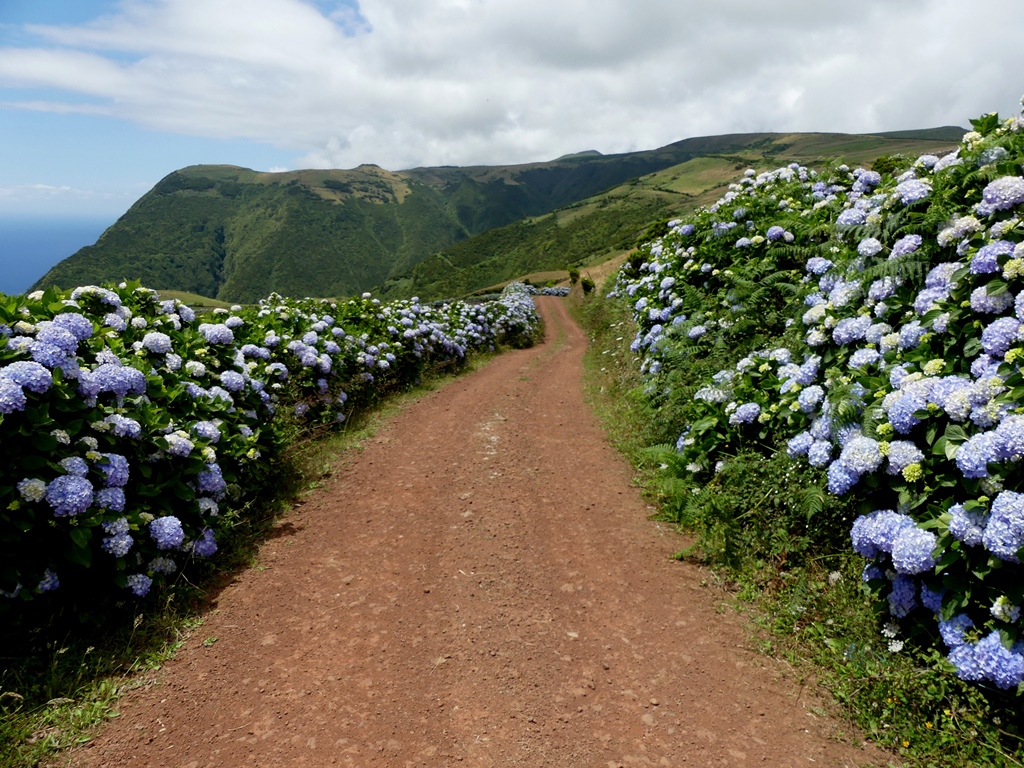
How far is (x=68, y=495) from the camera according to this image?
3.53 meters

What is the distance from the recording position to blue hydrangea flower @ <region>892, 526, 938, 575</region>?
10.8 feet

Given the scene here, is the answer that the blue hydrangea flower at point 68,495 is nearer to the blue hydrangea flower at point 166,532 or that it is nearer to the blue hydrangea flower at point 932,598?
the blue hydrangea flower at point 166,532

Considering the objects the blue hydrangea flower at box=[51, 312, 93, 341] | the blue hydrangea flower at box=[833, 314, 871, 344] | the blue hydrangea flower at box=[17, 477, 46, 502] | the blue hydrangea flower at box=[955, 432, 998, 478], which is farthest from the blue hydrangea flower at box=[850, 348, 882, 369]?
the blue hydrangea flower at box=[51, 312, 93, 341]

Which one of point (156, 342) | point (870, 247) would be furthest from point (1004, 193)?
point (156, 342)

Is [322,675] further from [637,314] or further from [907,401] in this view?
[637,314]

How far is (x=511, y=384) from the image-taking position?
499 inches

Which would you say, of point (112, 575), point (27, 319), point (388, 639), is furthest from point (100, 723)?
point (27, 319)

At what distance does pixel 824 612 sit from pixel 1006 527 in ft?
4.80

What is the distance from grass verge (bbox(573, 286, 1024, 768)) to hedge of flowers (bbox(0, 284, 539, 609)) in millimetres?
4179

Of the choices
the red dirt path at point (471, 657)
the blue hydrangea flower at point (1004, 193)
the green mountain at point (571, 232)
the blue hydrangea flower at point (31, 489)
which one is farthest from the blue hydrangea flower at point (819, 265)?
the green mountain at point (571, 232)

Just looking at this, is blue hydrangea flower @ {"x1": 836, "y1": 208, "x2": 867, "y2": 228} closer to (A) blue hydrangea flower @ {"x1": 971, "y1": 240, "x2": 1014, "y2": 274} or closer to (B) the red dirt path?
(A) blue hydrangea flower @ {"x1": 971, "y1": 240, "x2": 1014, "y2": 274}

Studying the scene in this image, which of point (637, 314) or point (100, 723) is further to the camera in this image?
point (637, 314)

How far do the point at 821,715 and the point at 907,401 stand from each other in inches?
77.8

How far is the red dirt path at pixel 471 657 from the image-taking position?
312cm
